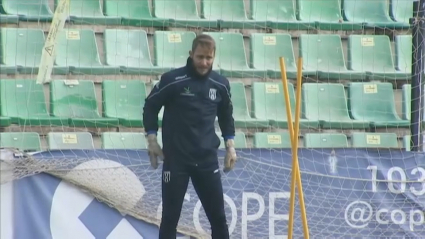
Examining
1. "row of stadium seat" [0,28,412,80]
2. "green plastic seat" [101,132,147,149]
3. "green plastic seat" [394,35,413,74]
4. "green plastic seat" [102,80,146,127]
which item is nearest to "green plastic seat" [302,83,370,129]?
"row of stadium seat" [0,28,412,80]

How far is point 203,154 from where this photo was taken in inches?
215

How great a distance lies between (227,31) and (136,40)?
3.51 ft

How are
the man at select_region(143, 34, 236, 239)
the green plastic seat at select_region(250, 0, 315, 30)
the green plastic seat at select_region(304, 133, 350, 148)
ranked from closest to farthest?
the man at select_region(143, 34, 236, 239)
the green plastic seat at select_region(304, 133, 350, 148)
the green plastic seat at select_region(250, 0, 315, 30)

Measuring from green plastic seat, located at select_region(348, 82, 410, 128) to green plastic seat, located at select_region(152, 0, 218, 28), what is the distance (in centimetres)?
157

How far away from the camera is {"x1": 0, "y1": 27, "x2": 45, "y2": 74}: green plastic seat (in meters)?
8.16

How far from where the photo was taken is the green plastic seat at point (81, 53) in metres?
8.35

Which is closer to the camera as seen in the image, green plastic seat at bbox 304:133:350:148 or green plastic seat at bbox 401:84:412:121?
green plastic seat at bbox 304:133:350:148

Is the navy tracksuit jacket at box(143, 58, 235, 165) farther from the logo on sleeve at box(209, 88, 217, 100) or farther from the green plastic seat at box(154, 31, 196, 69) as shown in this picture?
the green plastic seat at box(154, 31, 196, 69)

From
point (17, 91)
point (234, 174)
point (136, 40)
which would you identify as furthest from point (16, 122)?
point (234, 174)

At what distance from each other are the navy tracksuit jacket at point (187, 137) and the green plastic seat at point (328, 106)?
9.94 ft

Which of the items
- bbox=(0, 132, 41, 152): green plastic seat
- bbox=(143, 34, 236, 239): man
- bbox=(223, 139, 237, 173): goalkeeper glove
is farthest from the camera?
bbox=(0, 132, 41, 152): green plastic seat

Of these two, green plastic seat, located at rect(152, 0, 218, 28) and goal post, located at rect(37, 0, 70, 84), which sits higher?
green plastic seat, located at rect(152, 0, 218, 28)

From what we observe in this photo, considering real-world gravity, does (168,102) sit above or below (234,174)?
above

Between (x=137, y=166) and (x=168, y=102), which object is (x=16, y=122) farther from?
(x=168, y=102)
